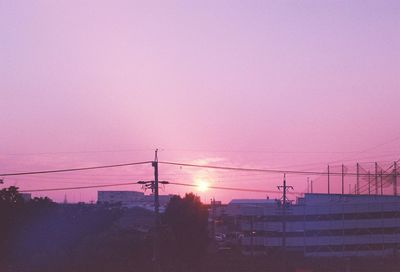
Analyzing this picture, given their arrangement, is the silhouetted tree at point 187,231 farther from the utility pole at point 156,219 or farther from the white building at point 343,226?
the white building at point 343,226

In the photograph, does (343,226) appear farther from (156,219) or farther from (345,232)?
(156,219)

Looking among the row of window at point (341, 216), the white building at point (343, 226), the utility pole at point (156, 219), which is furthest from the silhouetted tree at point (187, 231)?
the row of window at point (341, 216)

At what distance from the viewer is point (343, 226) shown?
80.2 meters

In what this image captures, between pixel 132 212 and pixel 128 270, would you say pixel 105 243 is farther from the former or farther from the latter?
pixel 132 212

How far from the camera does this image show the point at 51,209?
46969 millimetres

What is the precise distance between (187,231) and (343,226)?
3031 centimetres

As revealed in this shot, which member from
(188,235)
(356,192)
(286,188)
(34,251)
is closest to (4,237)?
(34,251)

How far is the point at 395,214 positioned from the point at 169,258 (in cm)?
3340

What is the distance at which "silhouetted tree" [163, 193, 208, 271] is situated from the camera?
54250 millimetres

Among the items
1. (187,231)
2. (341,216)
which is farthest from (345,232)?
(187,231)

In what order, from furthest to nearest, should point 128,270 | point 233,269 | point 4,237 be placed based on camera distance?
point 233,269, point 128,270, point 4,237

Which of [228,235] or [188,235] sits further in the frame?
[228,235]

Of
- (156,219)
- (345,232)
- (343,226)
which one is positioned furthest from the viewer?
(345,232)

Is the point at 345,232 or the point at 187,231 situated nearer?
the point at 187,231
